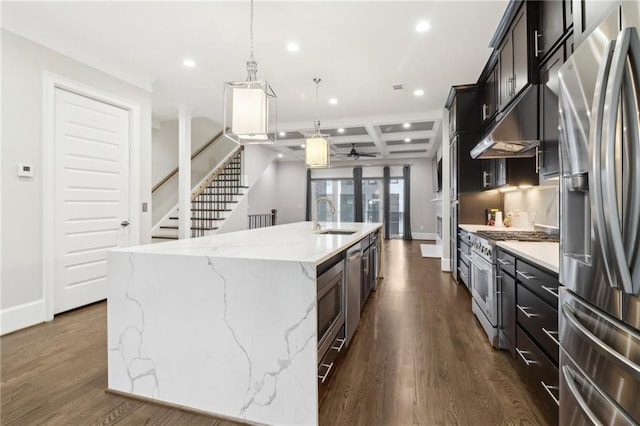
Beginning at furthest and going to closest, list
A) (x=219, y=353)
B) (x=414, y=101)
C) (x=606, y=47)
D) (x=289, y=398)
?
(x=414, y=101) → (x=219, y=353) → (x=289, y=398) → (x=606, y=47)

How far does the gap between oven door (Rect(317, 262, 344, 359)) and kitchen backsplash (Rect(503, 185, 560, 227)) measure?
7.05ft

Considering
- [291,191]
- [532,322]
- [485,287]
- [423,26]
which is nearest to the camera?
[532,322]

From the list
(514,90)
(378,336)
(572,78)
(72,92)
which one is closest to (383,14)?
(514,90)

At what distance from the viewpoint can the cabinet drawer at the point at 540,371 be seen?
146 centimetres

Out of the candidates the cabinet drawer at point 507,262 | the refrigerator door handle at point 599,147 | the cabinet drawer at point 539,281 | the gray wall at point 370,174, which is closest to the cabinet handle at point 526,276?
the cabinet drawer at point 539,281

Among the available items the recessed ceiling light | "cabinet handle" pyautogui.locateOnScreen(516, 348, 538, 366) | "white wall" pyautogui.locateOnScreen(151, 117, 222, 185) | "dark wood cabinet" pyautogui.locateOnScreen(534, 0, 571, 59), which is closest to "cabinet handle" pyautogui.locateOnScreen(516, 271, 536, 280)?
"cabinet handle" pyautogui.locateOnScreen(516, 348, 538, 366)

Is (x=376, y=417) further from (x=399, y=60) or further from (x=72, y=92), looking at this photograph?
(x=72, y=92)

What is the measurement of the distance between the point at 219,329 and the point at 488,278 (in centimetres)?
214

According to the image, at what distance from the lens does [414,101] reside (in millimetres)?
5039

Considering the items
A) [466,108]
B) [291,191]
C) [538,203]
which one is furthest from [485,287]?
[291,191]

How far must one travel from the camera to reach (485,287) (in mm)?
2621

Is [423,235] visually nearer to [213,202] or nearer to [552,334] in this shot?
[213,202]

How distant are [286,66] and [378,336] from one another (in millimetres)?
3282

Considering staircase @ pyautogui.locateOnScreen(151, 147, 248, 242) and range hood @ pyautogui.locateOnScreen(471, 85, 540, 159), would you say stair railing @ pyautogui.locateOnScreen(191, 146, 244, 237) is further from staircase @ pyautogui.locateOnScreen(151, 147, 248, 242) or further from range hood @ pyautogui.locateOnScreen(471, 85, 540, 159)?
range hood @ pyautogui.locateOnScreen(471, 85, 540, 159)
